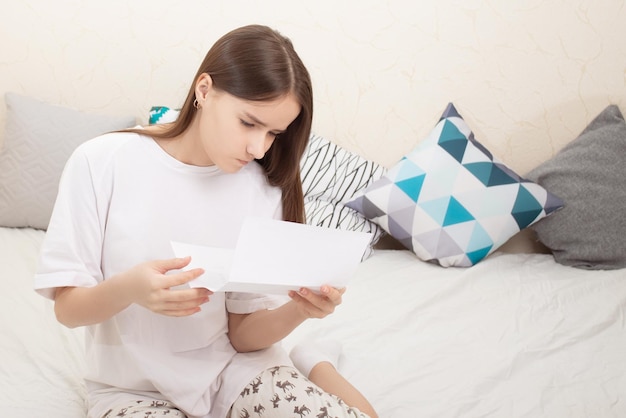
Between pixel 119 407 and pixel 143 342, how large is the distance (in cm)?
11

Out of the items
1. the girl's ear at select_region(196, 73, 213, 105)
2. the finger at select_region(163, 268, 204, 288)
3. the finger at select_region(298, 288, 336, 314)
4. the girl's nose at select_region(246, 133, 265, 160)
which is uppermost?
the girl's ear at select_region(196, 73, 213, 105)

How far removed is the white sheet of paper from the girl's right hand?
0.02m

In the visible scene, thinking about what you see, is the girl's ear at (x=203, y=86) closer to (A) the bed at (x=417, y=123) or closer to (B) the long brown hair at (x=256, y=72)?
(B) the long brown hair at (x=256, y=72)

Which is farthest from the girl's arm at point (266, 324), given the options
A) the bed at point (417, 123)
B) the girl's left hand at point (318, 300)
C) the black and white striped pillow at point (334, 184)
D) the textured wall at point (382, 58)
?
the textured wall at point (382, 58)

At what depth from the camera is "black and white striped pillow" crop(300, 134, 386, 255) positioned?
2014mm

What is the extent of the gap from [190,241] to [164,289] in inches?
8.2

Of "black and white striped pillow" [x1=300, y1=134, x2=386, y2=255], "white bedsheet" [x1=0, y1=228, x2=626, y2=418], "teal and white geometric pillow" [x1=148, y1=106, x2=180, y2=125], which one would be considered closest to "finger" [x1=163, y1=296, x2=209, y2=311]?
"white bedsheet" [x1=0, y1=228, x2=626, y2=418]

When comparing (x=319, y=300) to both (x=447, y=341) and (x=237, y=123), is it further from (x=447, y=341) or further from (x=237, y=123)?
(x=447, y=341)

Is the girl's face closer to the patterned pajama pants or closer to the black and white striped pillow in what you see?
the patterned pajama pants

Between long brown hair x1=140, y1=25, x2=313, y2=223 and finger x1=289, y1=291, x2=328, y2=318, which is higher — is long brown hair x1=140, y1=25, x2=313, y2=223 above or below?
above

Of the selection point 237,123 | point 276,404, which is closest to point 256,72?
point 237,123

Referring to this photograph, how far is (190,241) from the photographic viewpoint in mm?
1062

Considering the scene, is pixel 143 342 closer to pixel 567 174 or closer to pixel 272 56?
pixel 272 56

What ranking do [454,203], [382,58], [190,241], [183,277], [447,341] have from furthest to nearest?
[382,58] → [454,203] → [447,341] → [190,241] → [183,277]
